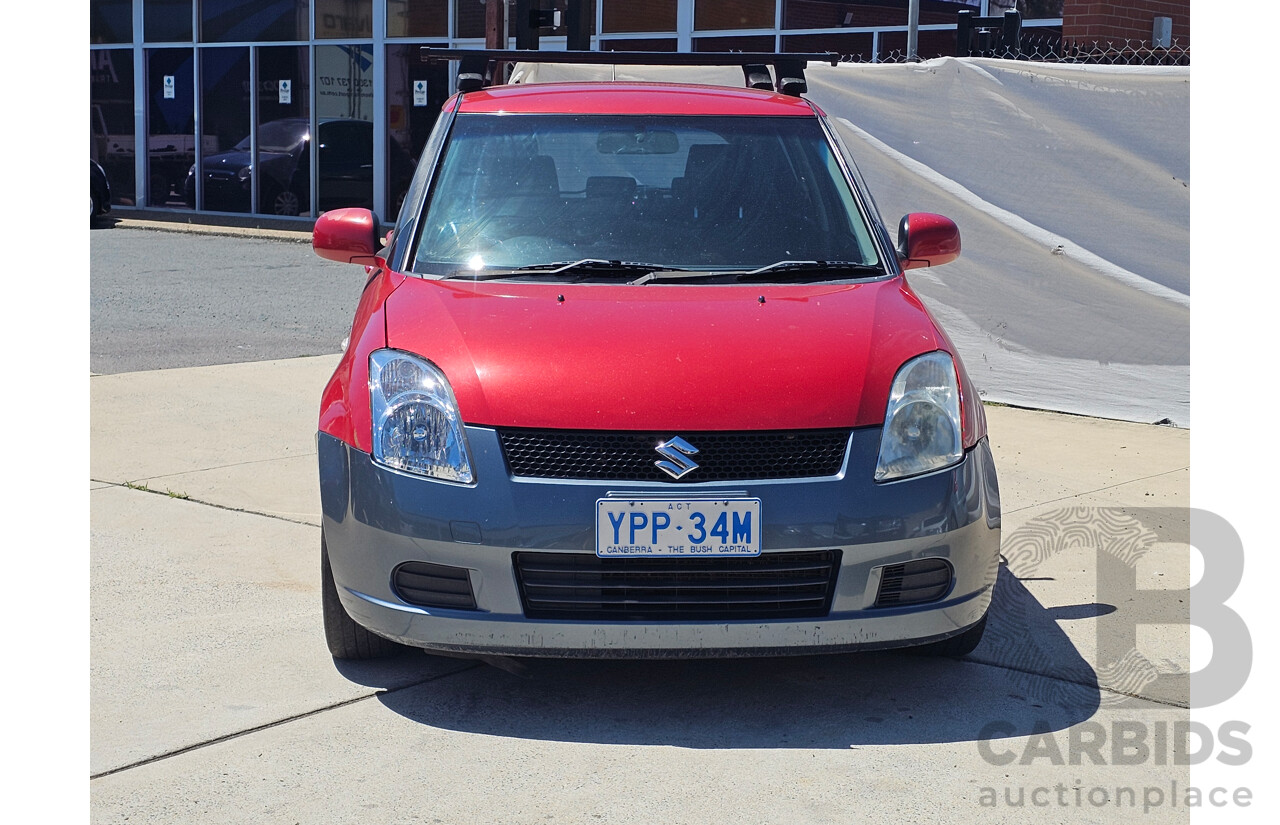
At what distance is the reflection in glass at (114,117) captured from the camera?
2627cm

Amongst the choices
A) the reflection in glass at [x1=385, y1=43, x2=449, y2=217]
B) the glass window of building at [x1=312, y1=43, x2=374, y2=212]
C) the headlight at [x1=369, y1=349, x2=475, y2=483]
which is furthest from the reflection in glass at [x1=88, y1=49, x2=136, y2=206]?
the headlight at [x1=369, y1=349, x2=475, y2=483]

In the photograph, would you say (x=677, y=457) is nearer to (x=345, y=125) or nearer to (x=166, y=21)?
(x=345, y=125)

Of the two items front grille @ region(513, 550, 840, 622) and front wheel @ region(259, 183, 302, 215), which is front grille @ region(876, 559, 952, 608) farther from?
front wheel @ region(259, 183, 302, 215)

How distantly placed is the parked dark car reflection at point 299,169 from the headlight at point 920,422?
61.7ft

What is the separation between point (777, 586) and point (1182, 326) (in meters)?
5.04

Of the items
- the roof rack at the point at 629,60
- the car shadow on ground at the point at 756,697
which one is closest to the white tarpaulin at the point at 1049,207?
the roof rack at the point at 629,60

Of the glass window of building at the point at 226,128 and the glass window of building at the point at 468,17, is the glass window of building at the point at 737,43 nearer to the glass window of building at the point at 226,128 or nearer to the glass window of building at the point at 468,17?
the glass window of building at the point at 468,17

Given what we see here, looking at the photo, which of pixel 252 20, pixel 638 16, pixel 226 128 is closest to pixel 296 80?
pixel 252 20

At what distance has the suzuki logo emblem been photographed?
3.55 m

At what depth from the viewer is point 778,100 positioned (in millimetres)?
5137

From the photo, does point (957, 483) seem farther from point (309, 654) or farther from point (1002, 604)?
point (309, 654)

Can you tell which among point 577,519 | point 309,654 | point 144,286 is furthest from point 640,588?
point 144,286

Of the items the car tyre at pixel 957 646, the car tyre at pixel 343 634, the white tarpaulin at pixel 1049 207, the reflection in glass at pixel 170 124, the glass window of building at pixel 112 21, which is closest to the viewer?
the car tyre at pixel 343 634

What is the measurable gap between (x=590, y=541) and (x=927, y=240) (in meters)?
2.00
